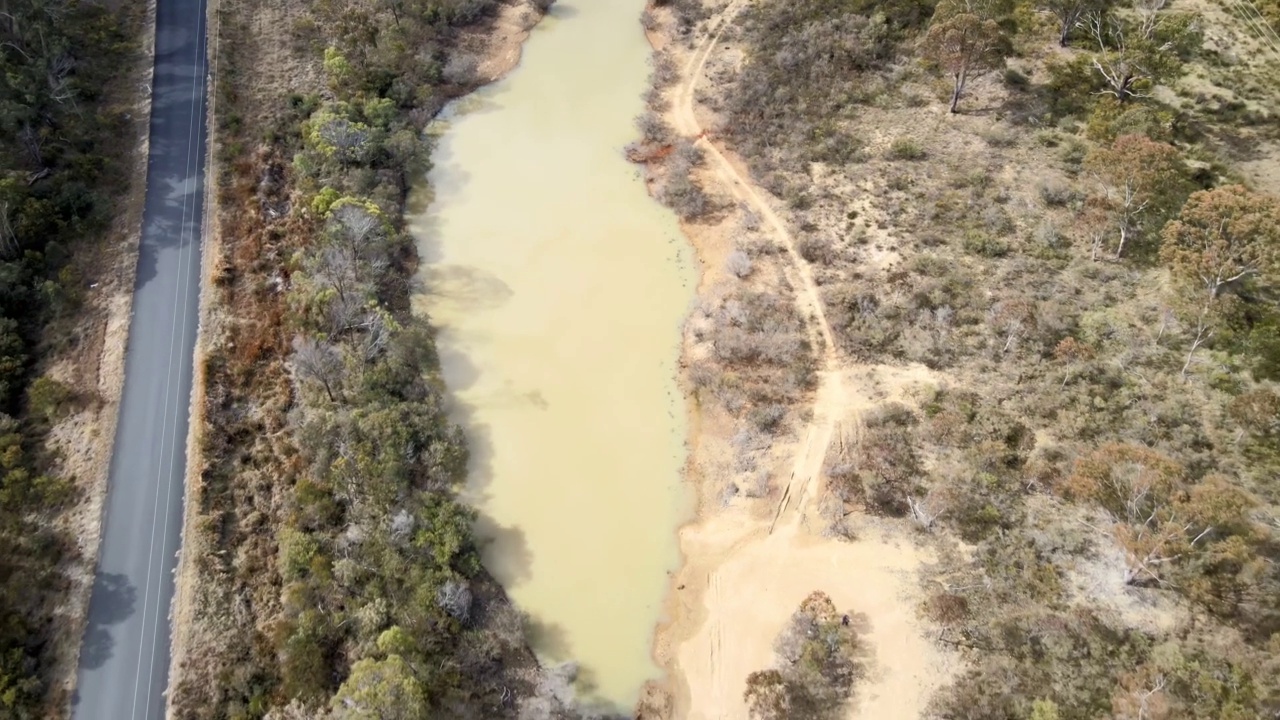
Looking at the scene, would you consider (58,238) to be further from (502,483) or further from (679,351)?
(679,351)

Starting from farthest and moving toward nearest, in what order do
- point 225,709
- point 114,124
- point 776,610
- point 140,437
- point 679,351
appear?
point 114,124
point 679,351
point 140,437
point 776,610
point 225,709

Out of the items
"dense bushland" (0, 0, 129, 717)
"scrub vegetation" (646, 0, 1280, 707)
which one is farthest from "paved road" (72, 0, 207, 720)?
"scrub vegetation" (646, 0, 1280, 707)

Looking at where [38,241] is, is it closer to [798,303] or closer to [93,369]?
[93,369]

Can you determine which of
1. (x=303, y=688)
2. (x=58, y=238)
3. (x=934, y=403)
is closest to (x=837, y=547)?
(x=934, y=403)

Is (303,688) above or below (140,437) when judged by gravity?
below

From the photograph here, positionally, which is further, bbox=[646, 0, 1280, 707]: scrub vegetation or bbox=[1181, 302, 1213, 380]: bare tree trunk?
bbox=[1181, 302, 1213, 380]: bare tree trunk

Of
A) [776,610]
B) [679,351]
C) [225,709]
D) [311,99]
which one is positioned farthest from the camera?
[311,99]

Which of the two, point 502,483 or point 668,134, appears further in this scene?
point 668,134

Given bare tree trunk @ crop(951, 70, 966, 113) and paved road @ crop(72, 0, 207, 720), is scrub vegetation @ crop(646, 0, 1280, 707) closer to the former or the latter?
bare tree trunk @ crop(951, 70, 966, 113)
